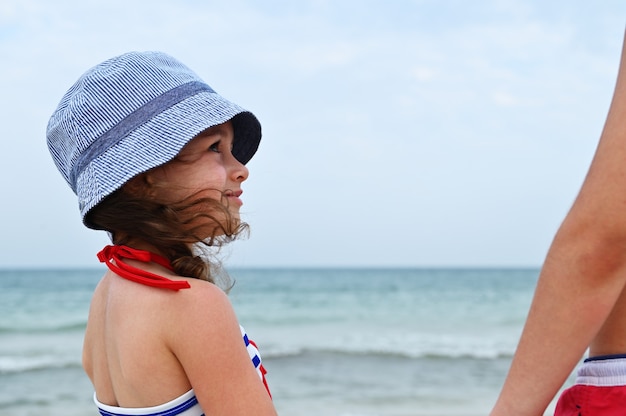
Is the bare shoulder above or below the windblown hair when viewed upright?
below

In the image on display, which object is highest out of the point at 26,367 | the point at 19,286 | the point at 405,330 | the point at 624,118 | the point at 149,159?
the point at 624,118

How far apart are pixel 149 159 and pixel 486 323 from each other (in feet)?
58.5

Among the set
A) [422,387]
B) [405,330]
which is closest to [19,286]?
Answer: [405,330]

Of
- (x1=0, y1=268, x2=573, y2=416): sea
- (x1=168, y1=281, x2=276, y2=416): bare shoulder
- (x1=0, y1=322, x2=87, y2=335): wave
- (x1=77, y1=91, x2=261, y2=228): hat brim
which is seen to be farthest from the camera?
(x1=0, y1=322, x2=87, y2=335): wave

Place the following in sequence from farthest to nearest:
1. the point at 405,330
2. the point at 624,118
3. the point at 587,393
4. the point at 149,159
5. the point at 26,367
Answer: the point at 405,330, the point at 26,367, the point at 149,159, the point at 587,393, the point at 624,118

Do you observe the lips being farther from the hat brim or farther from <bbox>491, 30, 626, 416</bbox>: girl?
<bbox>491, 30, 626, 416</bbox>: girl

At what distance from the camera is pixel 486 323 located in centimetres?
1845

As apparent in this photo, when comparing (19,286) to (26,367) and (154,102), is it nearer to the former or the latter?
(26,367)

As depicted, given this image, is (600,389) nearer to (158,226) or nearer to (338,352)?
(158,226)

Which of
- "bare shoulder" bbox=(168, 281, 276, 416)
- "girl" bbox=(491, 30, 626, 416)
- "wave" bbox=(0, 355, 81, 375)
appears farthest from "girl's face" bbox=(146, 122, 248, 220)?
"wave" bbox=(0, 355, 81, 375)

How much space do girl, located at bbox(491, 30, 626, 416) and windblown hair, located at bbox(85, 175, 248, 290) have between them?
0.71 metres

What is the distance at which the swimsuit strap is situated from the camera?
4.72 ft

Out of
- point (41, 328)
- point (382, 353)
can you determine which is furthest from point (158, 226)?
point (41, 328)

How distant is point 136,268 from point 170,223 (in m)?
0.12
